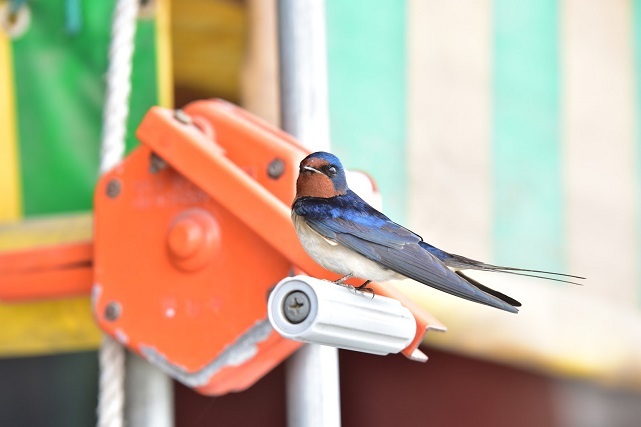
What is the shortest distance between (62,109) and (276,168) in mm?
401

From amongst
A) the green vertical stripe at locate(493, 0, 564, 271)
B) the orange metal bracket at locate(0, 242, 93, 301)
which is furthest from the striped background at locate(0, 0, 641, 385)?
the orange metal bracket at locate(0, 242, 93, 301)

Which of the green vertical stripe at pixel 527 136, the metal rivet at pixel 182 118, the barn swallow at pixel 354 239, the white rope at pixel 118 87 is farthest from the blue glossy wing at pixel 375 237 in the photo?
the green vertical stripe at pixel 527 136

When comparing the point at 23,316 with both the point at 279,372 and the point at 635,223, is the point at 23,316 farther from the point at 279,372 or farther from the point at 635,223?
the point at 635,223

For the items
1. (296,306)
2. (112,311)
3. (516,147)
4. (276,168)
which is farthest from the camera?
(516,147)

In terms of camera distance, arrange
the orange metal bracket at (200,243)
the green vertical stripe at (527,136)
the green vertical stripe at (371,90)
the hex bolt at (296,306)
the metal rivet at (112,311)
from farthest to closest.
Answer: the green vertical stripe at (527,136), the green vertical stripe at (371,90), the metal rivet at (112,311), the orange metal bracket at (200,243), the hex bolt at (296,306)

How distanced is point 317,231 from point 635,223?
91cm

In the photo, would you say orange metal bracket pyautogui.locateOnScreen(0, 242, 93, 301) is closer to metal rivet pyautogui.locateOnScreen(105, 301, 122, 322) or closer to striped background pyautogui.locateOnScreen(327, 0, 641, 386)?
metal rivet pyautogui.locateOnScreen(105, 301, 122, 322)

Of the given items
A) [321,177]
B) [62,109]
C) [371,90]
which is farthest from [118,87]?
[321,177]

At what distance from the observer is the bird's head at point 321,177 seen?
69 cm

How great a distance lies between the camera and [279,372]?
1.20 metres

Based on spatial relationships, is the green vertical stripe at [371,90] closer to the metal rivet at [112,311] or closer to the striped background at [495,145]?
the striped background at [495,145]

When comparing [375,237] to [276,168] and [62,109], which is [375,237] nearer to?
[276,168]

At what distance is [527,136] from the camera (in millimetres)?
1376

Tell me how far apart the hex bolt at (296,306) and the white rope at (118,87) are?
516 millimetres
